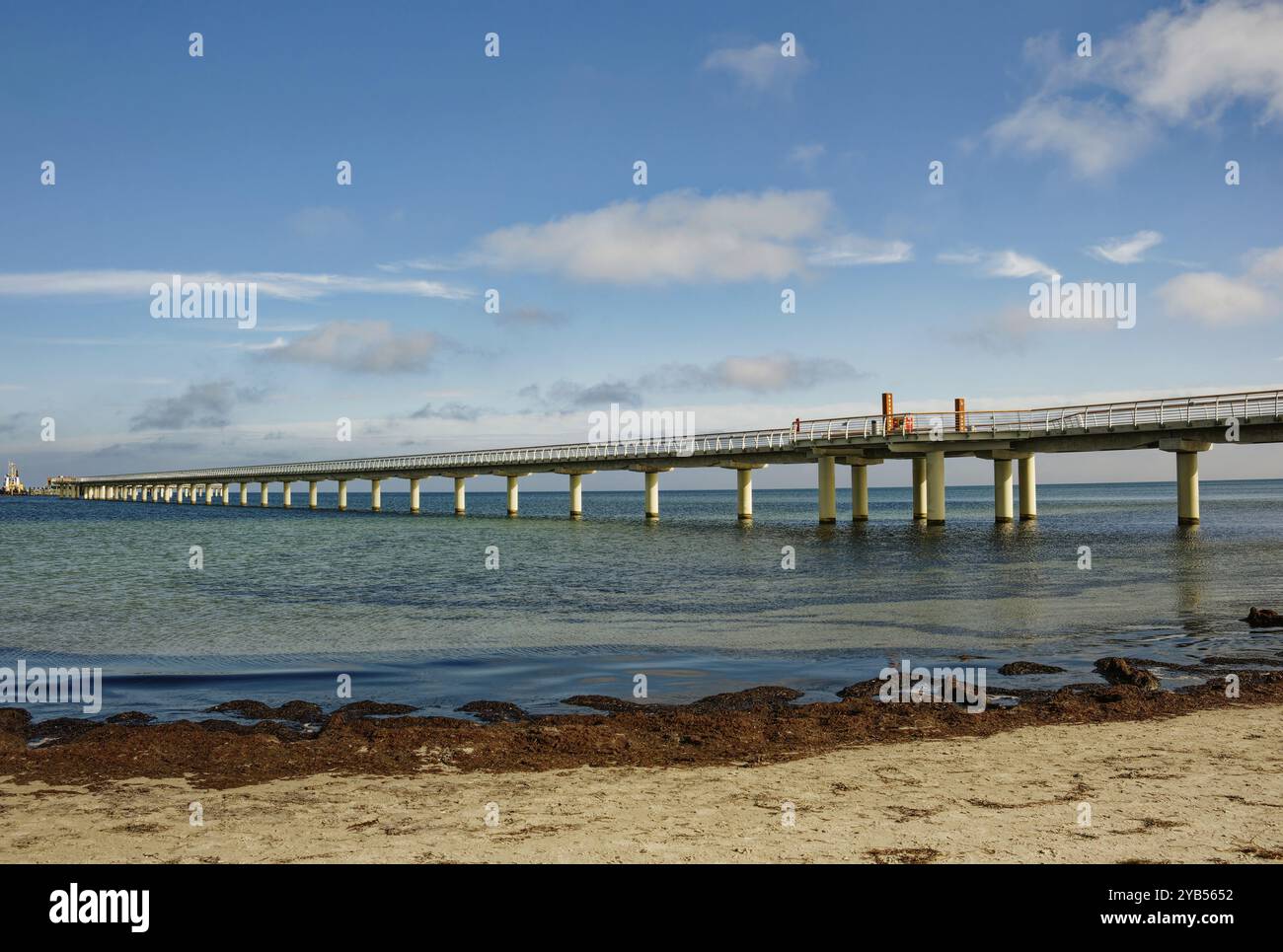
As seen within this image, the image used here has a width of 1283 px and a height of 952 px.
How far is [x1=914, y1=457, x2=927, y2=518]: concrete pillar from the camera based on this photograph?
226ft

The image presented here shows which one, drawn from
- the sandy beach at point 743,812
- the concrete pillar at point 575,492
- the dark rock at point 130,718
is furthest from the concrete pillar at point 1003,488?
the dark rock at point 130,718

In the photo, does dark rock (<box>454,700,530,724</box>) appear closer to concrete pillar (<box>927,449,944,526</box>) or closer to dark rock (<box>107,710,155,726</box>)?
dark rock (<box>107,710,155,726</box>)

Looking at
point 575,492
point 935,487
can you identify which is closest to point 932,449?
point 935,487

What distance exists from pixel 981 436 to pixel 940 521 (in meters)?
9.62

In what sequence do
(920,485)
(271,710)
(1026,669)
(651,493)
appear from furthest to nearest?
(651,493), (920,485), (1026,669), (271,710)

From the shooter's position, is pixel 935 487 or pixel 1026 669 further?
pixel 935 487

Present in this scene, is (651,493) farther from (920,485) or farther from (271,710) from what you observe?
(271,710)

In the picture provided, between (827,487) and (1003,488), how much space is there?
12.4 meters

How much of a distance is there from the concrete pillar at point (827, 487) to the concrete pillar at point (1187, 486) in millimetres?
21349

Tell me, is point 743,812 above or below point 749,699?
above

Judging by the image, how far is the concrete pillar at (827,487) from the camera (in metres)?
68.6

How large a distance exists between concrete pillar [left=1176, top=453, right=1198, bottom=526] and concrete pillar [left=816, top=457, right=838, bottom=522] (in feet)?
70.0

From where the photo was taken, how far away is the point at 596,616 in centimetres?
2317
